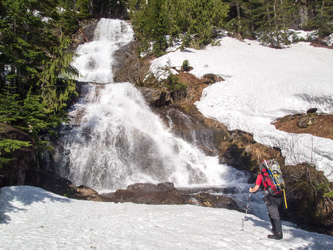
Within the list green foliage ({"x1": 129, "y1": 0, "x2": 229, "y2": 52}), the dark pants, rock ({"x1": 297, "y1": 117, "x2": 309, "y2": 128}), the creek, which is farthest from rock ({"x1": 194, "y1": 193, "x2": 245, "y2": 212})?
green foliage ({"x1": 129, "y1": 0, "x2": 229, "y2": 52})

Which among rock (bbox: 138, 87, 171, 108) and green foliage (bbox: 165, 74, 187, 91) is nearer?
rock (bbox: 138, 87, 171, 108)

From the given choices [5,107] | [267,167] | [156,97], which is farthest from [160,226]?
[156,97]

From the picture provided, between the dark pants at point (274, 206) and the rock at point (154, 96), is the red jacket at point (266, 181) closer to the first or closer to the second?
the dark pants at point (274, 206)

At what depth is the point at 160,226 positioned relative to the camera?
19.0 feet

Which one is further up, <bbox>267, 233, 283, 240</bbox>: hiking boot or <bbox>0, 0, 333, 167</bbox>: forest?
<bbox>0, 0, 333, 167</bbox>: forest

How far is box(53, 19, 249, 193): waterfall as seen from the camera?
12.2 metres

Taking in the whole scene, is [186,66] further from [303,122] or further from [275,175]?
[275,175]

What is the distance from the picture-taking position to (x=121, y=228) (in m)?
5.61

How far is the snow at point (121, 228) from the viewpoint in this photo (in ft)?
14.9

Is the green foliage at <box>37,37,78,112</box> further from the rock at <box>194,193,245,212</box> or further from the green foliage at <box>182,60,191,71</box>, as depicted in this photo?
the green foliage at <box>182,60,191,71</box>

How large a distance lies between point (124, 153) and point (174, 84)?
10.1 m

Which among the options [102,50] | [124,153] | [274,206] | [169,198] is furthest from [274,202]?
[102,50]

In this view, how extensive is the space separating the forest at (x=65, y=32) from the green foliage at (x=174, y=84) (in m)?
6.98

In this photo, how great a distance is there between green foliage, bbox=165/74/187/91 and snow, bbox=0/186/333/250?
47.6 feet
